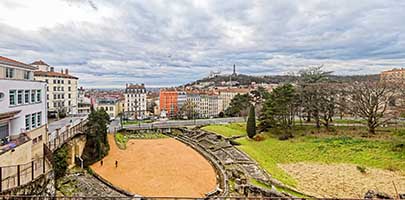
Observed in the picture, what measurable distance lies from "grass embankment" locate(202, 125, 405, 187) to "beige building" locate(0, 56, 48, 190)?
16427 mm

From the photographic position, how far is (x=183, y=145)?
3397 centimetres

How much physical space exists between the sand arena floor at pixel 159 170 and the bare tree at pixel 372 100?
18.2 meters

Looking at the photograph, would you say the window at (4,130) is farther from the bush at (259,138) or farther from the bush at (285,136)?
the bush at (285,136)

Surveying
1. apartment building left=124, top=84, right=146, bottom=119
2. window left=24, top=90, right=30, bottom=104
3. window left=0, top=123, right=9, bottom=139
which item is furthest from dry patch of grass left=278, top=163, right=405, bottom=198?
apartment building left=124, top=84, right=146, bottom=119

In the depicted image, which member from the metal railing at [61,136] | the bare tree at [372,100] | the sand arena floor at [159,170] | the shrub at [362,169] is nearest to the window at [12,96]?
the metal railing at [61,136]

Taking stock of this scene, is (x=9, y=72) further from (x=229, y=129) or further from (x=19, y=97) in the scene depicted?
(x=229, y=129)

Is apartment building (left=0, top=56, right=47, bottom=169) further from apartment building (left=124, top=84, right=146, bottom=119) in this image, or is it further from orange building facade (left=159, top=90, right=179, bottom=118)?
orange building facade (left=159, top=90, right=179, bottom=118)

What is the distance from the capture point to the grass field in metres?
21.8

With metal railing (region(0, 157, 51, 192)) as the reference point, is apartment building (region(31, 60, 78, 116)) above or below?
above

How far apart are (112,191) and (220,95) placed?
72.8 meters

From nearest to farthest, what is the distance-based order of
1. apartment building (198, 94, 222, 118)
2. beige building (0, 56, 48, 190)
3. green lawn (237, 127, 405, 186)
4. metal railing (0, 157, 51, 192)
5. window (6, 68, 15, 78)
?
1. metal railing (0, 157, 51, 192)
2. beige building (0, 56, 48, 190)
3. window (6, 68, 15, 78)
4. green lawn (237, 127, 405, 186)
5. apartment building (198, 94, 222, 118)

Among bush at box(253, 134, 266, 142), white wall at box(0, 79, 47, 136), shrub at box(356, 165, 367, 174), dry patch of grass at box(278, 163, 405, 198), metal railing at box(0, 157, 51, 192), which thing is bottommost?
dry patch of grass at box(278, 163, 405, 198)

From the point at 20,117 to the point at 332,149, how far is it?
83.6ft

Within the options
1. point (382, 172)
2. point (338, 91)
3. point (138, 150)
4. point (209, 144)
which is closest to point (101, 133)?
point (138, 150)
